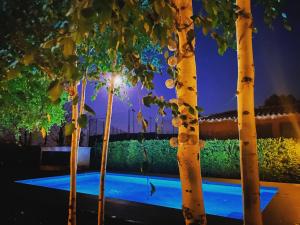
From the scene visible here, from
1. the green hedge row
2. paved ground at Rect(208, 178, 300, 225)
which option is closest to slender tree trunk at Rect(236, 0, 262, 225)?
paved ground at Rect(208, 178, 300, 225)

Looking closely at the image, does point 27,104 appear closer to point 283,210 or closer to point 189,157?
point 189,157

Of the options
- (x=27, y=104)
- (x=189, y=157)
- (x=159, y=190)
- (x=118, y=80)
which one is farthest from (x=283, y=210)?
(x=159, y=190)

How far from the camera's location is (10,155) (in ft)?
68.4

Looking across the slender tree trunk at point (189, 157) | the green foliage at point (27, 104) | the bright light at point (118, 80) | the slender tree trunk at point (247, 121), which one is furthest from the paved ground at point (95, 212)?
the slender tree trunk at point (189, 157)

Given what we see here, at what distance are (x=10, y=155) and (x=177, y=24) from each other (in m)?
21.2

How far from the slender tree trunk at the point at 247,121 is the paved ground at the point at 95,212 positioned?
381 centimetres

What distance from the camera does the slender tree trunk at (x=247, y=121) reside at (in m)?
2.95

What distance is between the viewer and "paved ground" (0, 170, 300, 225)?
6848 mm

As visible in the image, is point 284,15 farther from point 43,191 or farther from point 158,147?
point 158,147

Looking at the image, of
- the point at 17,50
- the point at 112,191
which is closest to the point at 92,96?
the point at 17,50

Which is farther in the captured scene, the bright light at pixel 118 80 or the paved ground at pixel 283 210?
the paved ground at pixel 283 210

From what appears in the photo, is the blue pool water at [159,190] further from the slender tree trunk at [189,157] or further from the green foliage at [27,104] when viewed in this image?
the slender tree trunk at [189,157]

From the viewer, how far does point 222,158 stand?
16.8 meters

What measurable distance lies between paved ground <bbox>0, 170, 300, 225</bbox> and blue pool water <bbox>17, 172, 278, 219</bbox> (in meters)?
A: 1.62
